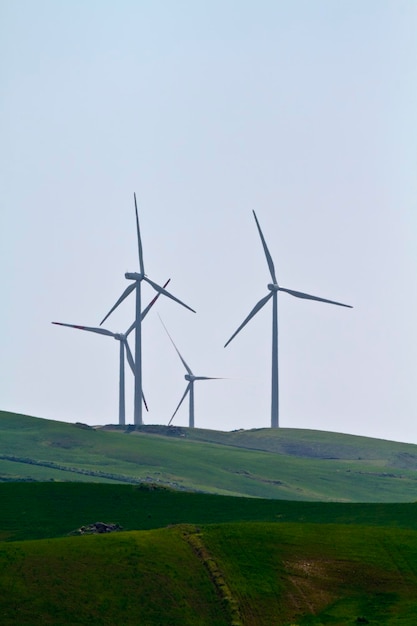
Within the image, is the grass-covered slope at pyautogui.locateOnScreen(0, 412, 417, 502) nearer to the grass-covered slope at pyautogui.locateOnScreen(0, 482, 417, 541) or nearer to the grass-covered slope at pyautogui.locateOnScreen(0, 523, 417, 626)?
the grass-covered slope at pyautogui.locateOnScreen(0, 482, 417, 541)

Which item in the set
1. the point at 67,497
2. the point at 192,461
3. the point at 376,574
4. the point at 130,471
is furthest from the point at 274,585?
the point at 192,461

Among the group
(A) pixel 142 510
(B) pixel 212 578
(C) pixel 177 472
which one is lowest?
(B) pixel 212 578

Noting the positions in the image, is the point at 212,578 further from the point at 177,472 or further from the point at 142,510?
the point at 177,472

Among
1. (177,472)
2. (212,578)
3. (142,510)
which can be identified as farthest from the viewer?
(177,472)

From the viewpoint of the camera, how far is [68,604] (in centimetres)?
7050

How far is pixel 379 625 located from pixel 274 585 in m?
7.43

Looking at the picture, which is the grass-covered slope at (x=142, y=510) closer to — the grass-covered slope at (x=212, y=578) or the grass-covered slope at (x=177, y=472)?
the grass-covered slope at (x=212, y=578)

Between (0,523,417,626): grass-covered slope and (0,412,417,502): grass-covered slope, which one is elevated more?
(0,412,417,502): grass-covered slope

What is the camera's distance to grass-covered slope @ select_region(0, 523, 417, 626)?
7088cm

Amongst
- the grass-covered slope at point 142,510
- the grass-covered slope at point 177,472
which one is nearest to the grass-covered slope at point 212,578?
the grass-covered slope at point 142,510

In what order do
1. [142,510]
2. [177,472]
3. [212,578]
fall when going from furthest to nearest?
1. [177,472]
2. [142,510]
3. [212,578]

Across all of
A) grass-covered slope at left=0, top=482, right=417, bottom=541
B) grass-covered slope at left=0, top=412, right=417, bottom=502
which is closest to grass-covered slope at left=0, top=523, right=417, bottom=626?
grass-covered slope at left=0, top=482, right=417, bottom=541

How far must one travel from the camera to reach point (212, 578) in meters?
76.2

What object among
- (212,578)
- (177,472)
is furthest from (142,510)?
(177,472)
